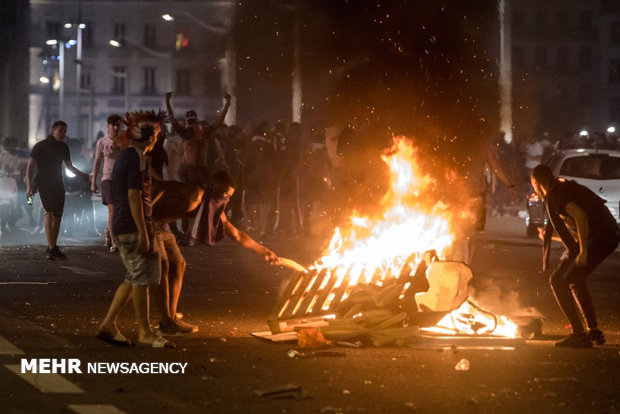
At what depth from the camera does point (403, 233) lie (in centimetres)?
1099

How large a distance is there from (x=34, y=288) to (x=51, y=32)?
8264 centimetres

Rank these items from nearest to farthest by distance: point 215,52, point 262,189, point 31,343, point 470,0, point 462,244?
point 31,343
point 462,244
point 262,189
point 470,0
point 215,52

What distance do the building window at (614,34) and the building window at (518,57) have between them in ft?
26.4

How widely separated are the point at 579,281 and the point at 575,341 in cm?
53

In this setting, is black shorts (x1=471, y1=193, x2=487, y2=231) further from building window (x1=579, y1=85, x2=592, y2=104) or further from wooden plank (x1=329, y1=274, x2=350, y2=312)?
building window (x1=579, y1=85, x2=592, y2=104)

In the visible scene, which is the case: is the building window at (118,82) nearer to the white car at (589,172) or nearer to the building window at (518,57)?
the building window at (518,57)

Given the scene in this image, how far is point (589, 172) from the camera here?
70.0 feet

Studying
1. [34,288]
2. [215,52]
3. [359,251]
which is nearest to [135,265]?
[359,251]

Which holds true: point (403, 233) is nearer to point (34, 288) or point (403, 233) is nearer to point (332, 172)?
point (34, 288)

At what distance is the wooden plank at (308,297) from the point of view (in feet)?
31.5

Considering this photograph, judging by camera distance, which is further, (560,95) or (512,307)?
(560,95)

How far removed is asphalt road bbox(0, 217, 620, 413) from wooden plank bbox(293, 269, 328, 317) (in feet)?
1.40

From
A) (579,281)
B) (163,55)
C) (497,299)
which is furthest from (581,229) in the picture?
(163,55)

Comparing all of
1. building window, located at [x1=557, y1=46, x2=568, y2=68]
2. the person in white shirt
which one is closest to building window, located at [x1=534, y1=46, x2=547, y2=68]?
building window, located at [x1=557, y1=46, x2=568, y2=68]
